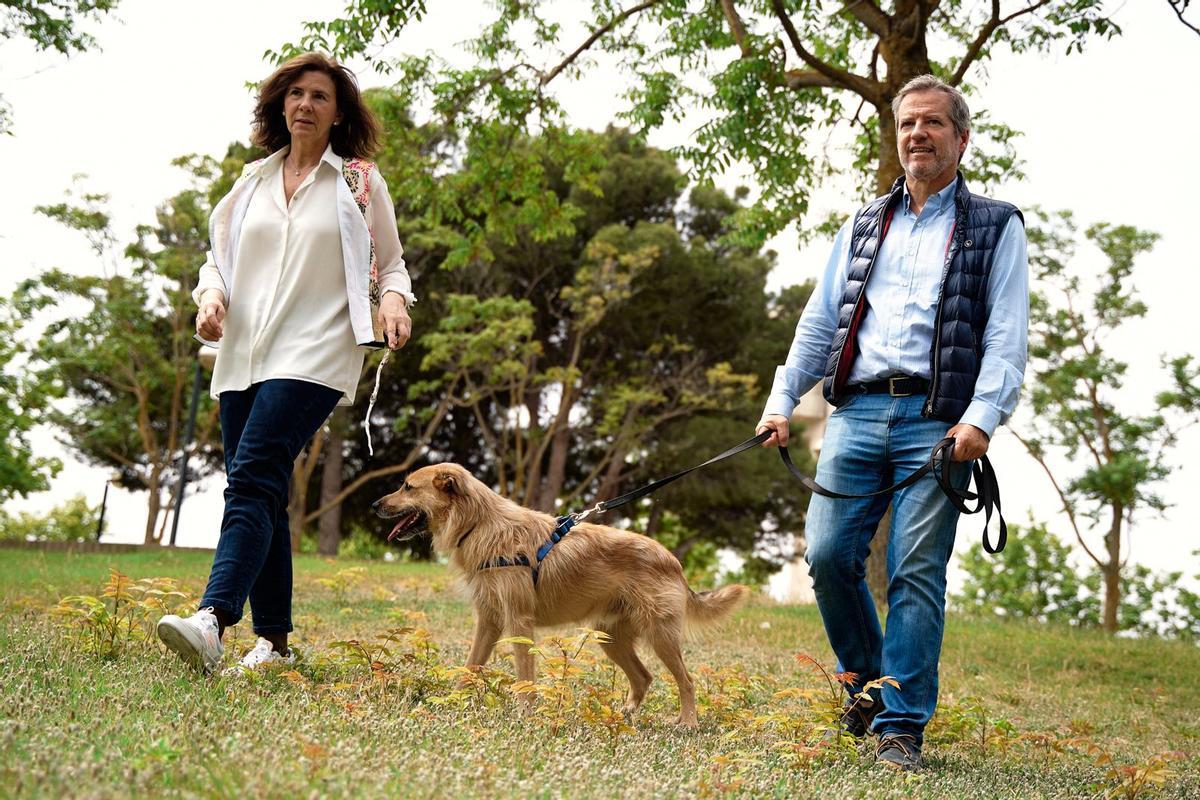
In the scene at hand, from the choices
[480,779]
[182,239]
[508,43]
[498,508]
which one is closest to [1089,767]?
[498,508]

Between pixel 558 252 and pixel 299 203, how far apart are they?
20518 millimetres

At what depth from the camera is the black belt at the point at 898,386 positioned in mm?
4035

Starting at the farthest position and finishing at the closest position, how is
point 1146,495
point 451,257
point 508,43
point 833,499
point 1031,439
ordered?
point 1031,439 → point 1146,495 → point 451,257 → point 508,43 → point 833,499

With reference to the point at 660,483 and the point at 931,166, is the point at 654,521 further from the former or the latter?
the point at 931,166

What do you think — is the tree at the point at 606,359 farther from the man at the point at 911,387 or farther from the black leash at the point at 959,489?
the black leash at the point at 959,489

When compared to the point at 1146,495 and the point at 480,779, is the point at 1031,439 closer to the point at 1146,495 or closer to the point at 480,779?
the point at 1146,495

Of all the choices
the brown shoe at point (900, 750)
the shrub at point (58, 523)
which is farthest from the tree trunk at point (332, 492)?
the brown shoe at point (900, 750)

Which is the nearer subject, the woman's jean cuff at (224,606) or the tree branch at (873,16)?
the woman's jean cuff at (224,606)

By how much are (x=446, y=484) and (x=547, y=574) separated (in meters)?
0.59

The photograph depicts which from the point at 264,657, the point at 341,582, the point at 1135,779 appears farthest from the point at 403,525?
the point at 341,582

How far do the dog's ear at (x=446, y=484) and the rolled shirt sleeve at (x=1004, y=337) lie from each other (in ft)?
7.04

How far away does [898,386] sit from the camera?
4062 millimetres

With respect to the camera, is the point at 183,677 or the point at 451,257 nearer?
the point at 183,677

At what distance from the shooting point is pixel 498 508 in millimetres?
4891
